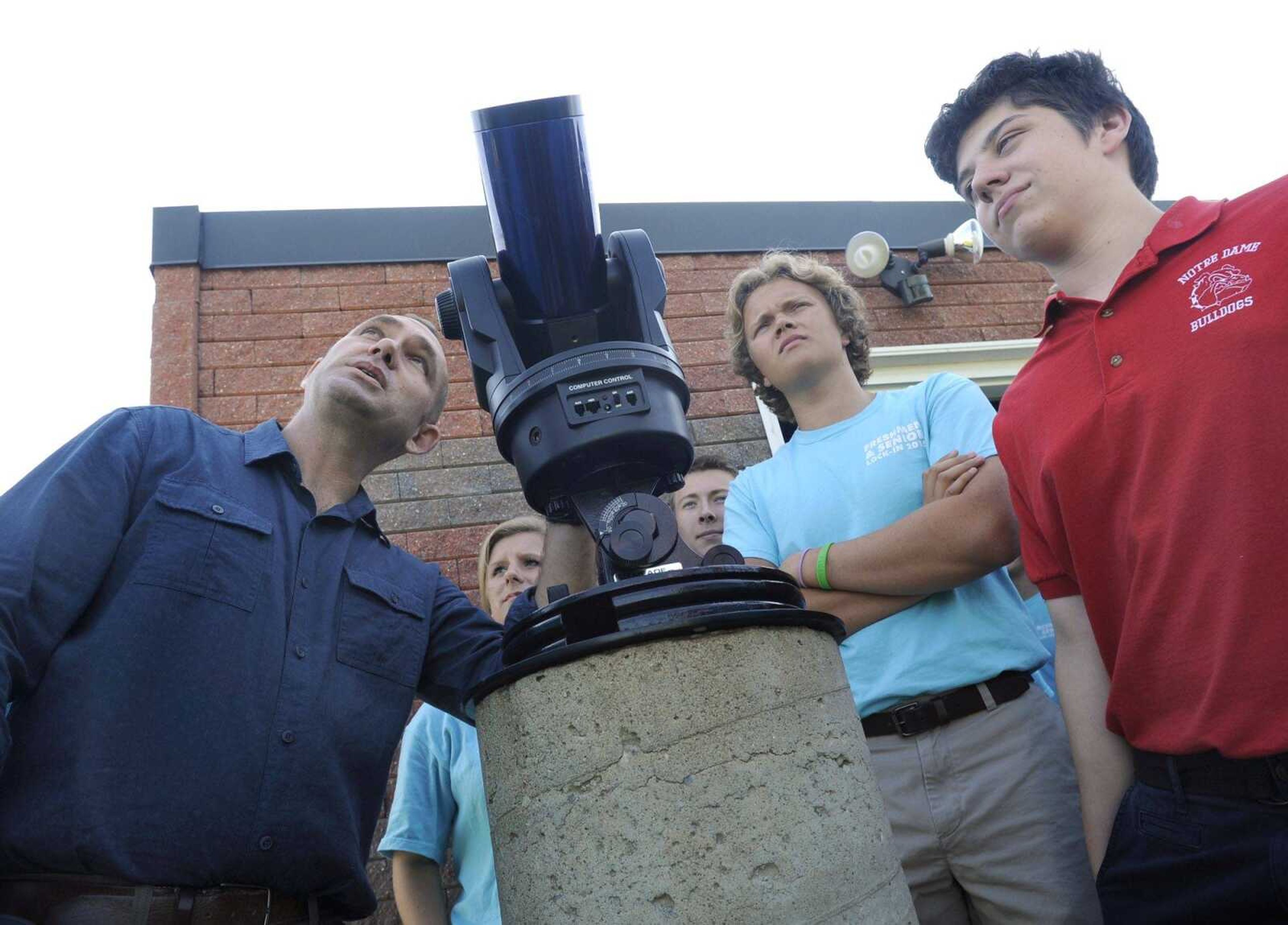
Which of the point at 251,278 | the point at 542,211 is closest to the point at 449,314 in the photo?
the point at 542,211

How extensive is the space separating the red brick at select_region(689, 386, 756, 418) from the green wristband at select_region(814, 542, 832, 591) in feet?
8.94

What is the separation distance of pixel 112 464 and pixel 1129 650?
1834mm

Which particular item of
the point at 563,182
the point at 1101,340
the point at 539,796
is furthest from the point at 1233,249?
the point at 539,796

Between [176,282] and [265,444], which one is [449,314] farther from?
[176,282]

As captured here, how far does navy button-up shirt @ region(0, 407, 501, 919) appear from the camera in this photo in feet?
4.76

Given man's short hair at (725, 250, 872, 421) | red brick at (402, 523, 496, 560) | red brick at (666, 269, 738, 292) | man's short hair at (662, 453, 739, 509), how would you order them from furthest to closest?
red brick at (666, 269, 738, 292)
red brick at (402, 523, 496, 560)
man's short hair at (662, 453, 739, 509)
man's short hair at (725, 250, 872, 421)

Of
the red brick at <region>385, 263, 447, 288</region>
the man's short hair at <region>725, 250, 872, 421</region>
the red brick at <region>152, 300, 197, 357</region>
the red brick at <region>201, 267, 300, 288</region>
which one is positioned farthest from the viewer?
the red brick at <region>385, 263, 447, 288</region>

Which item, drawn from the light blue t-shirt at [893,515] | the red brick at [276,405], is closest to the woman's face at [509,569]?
the light blue t-shirt at [893,515]

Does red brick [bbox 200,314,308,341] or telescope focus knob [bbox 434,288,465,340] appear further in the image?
red brick [bbox 200,314,308,341]

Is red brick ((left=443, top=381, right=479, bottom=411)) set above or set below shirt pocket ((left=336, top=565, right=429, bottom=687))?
above

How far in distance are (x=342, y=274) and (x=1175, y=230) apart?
12.9 ft

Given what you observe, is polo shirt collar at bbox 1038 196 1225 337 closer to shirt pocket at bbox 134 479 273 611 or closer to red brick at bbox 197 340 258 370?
shirt pocket at bbox 134 479 273 611

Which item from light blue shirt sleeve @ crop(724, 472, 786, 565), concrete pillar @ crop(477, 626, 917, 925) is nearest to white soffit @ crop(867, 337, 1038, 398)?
light blue shirt sleeve @ crop(724, 472, 786, 565)

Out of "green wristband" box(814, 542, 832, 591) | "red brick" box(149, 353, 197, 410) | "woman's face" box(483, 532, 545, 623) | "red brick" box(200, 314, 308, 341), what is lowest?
"green wristband" box(814, 542, 832, 591)
